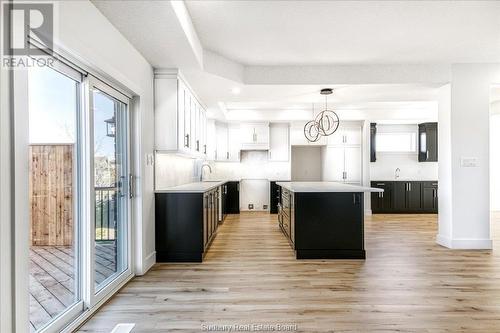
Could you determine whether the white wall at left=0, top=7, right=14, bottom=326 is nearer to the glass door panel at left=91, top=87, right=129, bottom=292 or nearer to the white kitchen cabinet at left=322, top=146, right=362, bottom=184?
the glass door panel at left=91, top=87, right=129, bottom=292

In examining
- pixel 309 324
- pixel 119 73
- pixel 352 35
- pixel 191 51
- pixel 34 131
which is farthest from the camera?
pixel 352 35

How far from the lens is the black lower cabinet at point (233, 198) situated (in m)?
8.03

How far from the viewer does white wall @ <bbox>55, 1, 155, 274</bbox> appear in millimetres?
2068

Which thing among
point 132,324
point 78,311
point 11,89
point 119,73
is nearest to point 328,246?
point 132,324

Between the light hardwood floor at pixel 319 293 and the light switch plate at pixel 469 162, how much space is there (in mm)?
1251

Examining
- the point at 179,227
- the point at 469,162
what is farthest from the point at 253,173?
the point at 469,162

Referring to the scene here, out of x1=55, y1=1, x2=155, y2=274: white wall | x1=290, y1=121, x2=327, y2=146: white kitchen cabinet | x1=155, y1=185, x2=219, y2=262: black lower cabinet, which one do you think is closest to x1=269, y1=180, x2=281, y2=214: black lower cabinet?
x1=290, y1=121, x2=327, y2=146: white kitchen cabinet

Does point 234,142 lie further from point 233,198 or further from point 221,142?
point 233,198

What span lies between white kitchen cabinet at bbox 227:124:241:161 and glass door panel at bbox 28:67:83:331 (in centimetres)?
575

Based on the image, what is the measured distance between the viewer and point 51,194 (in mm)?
2305

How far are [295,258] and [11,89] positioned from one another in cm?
343

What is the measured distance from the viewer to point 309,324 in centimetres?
229

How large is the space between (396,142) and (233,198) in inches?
185

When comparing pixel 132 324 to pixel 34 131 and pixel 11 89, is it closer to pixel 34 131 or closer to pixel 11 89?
pixel 34 131
